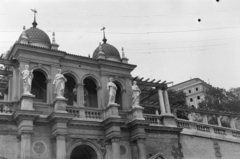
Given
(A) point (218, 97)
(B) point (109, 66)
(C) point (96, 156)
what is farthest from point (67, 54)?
(A) point (218, 97)

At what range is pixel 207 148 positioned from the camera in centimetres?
2483

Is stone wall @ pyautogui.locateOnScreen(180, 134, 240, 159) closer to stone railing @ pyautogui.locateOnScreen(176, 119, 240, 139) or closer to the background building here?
stone railing @ pyautogui.locateOnScreen(176, 119, 240, 139)

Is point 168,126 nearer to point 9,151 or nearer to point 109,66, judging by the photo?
point 109,66

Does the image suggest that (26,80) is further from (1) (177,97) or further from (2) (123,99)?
(1) (177,97)

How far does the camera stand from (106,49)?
25.0m

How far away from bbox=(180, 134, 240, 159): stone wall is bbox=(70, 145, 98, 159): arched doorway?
707 centimetres

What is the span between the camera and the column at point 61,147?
17.8 m

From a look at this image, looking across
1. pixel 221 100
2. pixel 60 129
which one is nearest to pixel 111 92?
pixel 60 129

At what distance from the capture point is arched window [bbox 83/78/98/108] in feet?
76.6

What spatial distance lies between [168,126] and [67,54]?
8.72 meters

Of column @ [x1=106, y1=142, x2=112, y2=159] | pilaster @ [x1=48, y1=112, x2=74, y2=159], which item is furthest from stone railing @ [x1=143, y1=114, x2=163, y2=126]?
pilaster @ [x1=48, y1=112, x2=74, y2=159]

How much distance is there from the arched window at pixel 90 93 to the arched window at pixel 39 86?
3017 mm

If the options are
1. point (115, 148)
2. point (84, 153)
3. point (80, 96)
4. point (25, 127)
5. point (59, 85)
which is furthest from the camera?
point (80, 96)

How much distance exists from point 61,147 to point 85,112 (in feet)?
10.5
